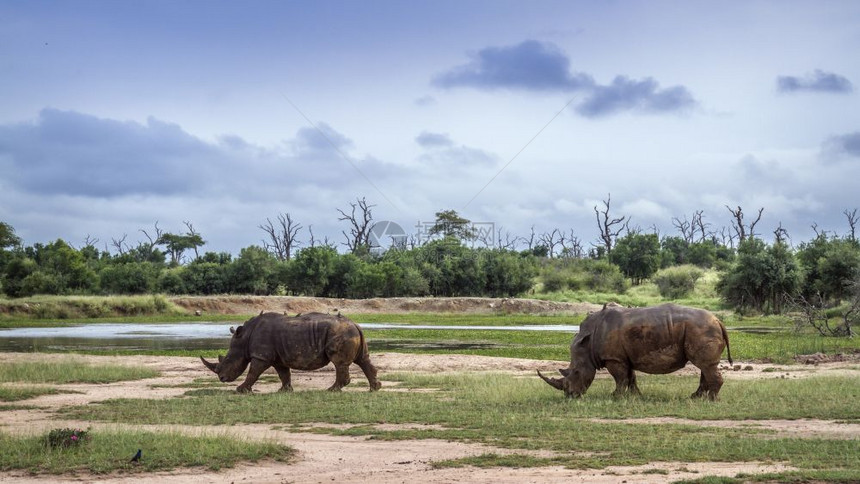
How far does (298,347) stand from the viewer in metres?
19.0

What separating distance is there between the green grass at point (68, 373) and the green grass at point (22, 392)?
2.22 m

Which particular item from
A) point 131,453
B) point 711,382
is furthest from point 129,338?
point 131,453

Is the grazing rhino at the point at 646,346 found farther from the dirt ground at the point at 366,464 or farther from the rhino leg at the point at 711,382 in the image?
the dirt ground at the point at 366,464

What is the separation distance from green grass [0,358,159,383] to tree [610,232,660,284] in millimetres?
77546

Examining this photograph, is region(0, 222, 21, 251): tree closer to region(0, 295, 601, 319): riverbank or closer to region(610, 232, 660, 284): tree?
region(0, 295, 601, 319): riverbank

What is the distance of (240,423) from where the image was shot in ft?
48.4

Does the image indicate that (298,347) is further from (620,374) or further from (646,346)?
(646,346)

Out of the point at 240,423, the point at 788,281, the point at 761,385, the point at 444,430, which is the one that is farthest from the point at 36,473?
the point at 788,281

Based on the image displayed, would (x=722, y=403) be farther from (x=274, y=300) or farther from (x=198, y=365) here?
(x=274, y=300)

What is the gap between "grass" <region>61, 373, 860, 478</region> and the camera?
1123 centimetres

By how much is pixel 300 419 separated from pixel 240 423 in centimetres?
103

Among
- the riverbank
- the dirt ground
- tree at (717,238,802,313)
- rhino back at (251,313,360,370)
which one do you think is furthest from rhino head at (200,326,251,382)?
the riverbank

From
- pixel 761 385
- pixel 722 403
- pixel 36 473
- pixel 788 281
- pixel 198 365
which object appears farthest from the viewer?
pixel 788 281

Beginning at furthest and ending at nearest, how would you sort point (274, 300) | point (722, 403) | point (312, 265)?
1. point (312, 265)
2. point (274, 300)
3. point (722, 403)
